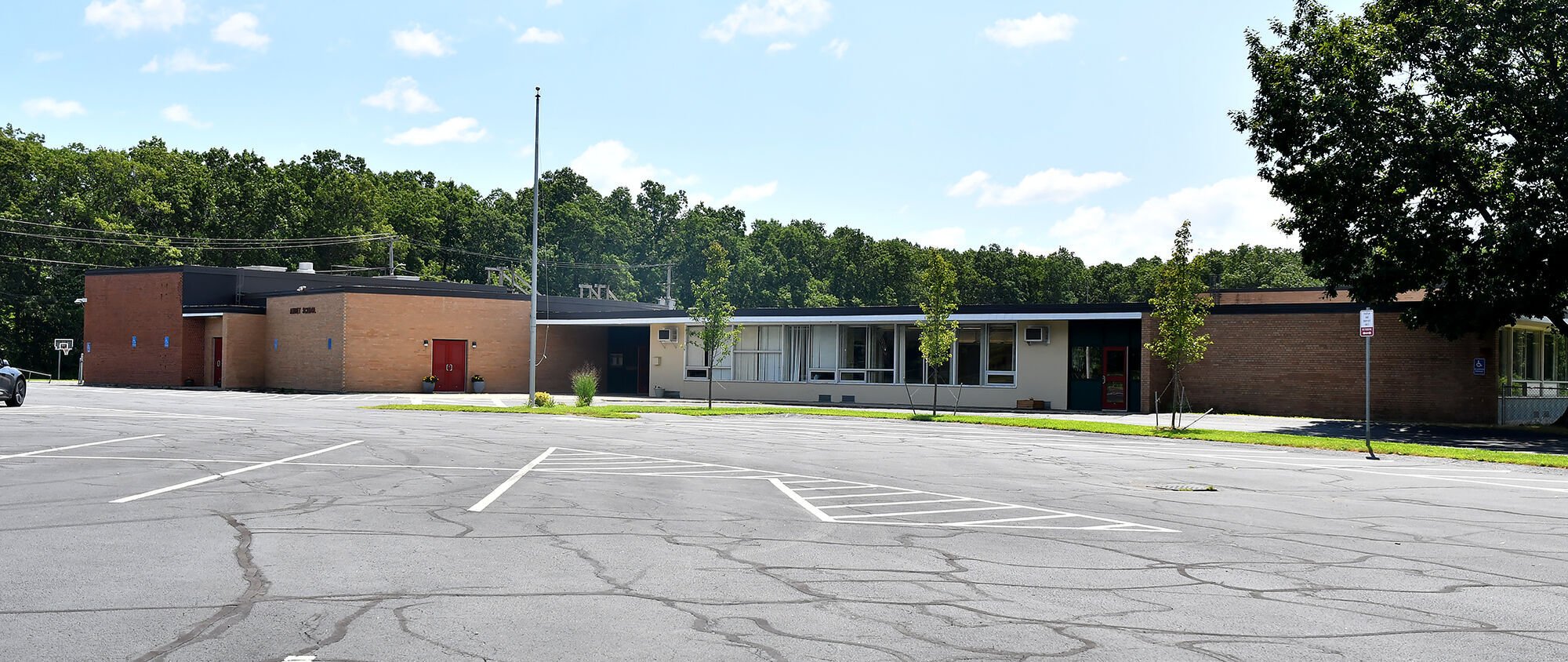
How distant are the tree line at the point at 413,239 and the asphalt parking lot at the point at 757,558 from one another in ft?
153

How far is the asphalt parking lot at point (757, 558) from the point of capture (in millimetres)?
6535

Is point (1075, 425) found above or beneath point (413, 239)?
beneath

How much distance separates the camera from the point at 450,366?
48969 millimetres

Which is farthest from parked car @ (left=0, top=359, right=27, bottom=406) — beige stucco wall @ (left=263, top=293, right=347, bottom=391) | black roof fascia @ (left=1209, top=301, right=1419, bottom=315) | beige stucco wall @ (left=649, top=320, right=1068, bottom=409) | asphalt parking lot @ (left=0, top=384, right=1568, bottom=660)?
black roof fascia @ (left=1209, top=301, right=1419, bottom=315)

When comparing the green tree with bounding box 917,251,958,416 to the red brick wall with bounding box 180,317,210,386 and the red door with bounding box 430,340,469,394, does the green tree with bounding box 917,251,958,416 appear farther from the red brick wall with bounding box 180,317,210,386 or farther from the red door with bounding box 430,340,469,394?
the red brick wall with bounding box 180,317,210,386

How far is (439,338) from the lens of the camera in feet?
159

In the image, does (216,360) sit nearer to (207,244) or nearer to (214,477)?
(207,244)

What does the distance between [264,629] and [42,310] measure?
78.2m

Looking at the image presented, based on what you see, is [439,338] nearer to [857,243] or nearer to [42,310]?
[42,310]

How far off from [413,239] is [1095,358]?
6971 centimetres

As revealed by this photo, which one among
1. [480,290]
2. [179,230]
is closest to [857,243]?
[179,230]

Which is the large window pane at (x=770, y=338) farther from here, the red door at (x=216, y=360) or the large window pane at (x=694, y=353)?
the red door at (x=216, y=360)

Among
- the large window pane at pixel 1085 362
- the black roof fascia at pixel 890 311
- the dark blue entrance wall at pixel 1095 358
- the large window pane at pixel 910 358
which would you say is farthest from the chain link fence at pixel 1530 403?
the large window pane at pixel 910 358

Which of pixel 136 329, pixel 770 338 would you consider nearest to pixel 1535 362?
pixel 770 338
